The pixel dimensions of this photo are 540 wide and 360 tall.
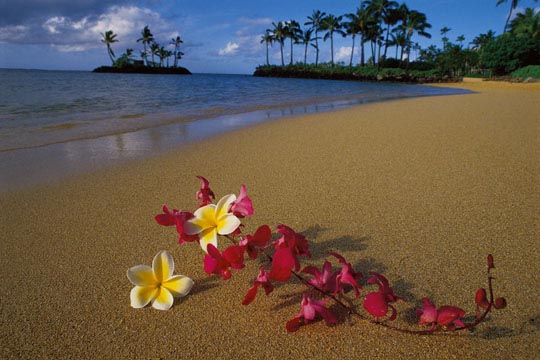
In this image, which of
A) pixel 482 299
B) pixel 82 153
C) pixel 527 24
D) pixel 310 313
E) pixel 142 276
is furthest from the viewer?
pixel 527 24

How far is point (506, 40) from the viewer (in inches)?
1543

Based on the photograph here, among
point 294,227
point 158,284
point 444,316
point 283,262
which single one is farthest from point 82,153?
point 444,316

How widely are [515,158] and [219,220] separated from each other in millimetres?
2873

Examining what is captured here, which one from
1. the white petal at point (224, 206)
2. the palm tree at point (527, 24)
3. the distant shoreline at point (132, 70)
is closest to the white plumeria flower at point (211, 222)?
the white petal at point (224, 206)

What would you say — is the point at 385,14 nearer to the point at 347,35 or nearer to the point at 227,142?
the point at 347,35

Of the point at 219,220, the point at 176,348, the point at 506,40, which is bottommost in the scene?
the point at 176,348

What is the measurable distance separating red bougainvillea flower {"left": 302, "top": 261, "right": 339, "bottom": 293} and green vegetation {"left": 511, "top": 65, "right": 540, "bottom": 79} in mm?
39442

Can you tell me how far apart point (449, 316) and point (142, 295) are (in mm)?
846

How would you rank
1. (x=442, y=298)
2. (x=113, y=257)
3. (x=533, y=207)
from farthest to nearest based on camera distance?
(x=533, y=207), (x=113, y=257), (x=442, y=298)

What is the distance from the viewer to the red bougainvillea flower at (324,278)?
3.18 feet

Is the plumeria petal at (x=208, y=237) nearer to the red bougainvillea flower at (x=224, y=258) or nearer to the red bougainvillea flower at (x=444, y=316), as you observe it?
the red bougainvillea flower at (x=224, y=258)

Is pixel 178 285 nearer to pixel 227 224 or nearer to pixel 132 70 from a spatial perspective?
pixel 227 224

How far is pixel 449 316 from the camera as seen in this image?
0.82 meters

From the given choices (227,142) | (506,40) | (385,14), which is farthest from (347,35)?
(227,142)
